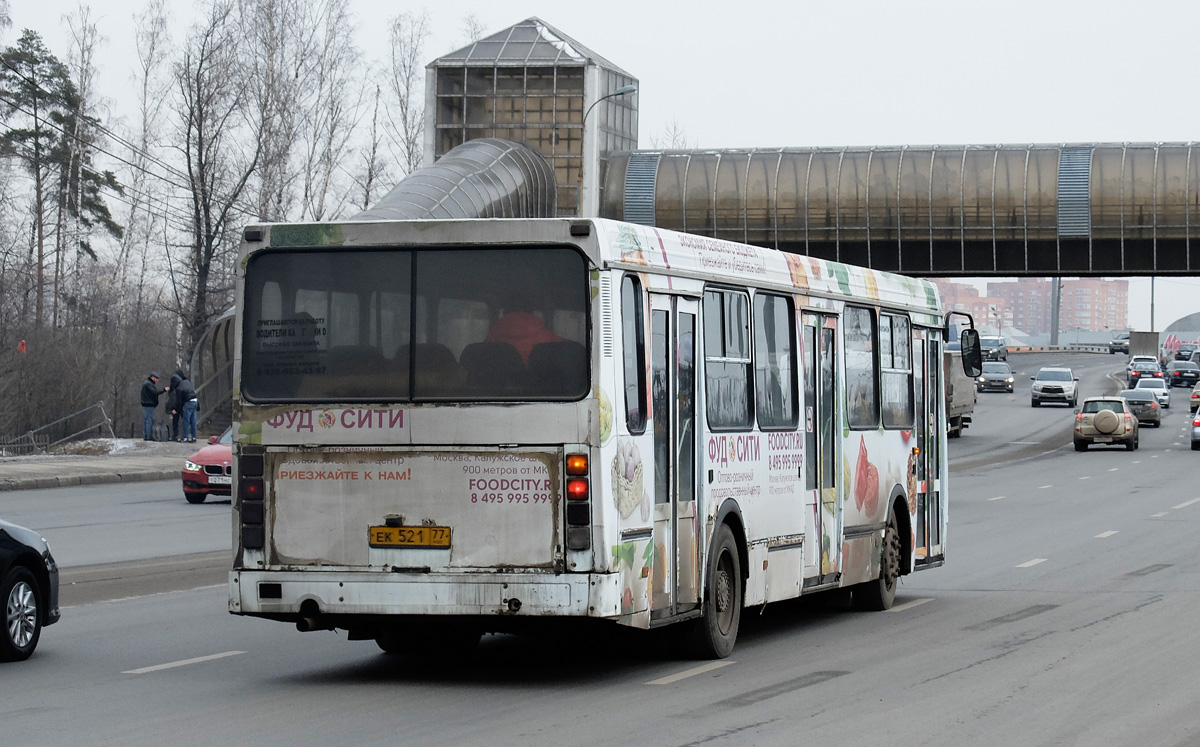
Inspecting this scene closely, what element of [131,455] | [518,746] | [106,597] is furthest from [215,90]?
[518,746]

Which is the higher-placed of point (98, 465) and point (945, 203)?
point (945, 203)

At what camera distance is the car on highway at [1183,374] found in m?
97.2

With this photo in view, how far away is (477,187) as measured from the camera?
157 ft

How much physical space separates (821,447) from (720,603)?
87.3 inches

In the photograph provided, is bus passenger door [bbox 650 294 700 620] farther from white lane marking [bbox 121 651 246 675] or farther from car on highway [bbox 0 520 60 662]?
car on highway [bbox 0 520 60 662]

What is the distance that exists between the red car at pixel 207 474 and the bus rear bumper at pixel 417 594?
17539 millimetres

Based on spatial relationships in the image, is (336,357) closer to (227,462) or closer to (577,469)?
(577,469)

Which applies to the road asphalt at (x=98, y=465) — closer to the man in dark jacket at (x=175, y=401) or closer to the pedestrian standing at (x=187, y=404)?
the pedestrian standing at (x=187, y=404)

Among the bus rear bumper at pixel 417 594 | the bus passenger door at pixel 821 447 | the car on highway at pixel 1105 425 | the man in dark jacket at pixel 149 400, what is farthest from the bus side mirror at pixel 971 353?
the car on highway at pixel 1105 425

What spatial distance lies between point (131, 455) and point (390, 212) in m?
8.86

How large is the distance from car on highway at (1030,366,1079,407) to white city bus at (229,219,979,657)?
6492 cm

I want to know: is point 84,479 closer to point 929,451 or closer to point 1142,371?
point 929,451

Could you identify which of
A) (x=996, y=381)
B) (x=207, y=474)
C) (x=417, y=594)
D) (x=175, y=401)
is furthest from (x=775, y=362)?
(x=996, y=381)

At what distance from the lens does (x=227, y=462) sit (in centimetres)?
2744
